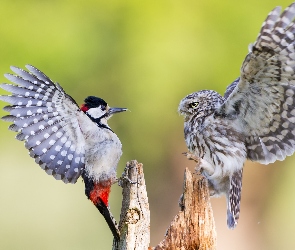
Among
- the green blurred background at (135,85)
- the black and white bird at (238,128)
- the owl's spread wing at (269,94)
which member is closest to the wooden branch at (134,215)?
the black and white bird at (238,128)

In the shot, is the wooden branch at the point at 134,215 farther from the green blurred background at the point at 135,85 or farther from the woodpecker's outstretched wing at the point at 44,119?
the green blurred background at the point at 135,85

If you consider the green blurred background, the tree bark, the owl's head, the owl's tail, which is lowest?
the tree bark

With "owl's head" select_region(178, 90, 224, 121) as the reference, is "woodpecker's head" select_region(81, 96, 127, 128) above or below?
below

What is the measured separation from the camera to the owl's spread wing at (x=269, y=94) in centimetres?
693

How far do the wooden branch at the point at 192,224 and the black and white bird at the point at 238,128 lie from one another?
50 centimetres

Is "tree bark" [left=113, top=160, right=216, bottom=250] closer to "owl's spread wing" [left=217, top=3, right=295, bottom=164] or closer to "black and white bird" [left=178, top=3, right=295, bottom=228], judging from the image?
"black and white bird" [left=178, top=3, right=295, bottom=228]

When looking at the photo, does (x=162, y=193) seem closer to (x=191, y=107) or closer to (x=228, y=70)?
(x=228, y=70)

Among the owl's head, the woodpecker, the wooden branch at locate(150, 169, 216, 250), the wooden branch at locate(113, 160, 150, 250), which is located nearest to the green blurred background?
the owl's head

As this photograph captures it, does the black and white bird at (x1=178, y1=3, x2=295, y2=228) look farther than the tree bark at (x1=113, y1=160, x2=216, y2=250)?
Yes

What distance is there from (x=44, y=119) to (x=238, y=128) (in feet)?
5.31

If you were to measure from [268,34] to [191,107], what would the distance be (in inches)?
51.1

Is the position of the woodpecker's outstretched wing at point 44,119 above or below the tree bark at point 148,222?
above

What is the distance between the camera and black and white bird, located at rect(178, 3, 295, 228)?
7422 mm

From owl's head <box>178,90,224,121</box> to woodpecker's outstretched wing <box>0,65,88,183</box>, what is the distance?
115cm
